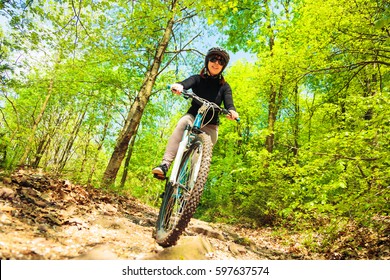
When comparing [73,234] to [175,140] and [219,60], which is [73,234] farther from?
[219,60]

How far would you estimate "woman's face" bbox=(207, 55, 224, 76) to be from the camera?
4223 mm

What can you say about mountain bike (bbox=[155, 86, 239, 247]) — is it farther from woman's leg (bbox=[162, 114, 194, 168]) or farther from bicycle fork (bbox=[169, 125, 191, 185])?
woman's leg (bbox=[162, 114, 194, 168])

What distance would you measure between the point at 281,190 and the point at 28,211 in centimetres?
874

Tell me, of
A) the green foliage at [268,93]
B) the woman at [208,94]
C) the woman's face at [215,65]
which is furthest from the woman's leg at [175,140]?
the green foliage at [268,93]

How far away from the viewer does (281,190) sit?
33.9ft

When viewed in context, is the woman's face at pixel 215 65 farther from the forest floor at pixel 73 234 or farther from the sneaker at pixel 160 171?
the forest floor at pixel 73 234

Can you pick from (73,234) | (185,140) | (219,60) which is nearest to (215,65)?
(219,60)

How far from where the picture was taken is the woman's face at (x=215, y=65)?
4.22 meters

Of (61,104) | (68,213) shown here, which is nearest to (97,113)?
(61,104)

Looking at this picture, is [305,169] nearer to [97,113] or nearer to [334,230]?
[334,230]

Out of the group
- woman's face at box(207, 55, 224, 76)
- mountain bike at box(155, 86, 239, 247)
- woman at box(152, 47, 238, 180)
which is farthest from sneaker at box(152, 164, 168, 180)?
woman's face at box(207, 55, 224, 76)

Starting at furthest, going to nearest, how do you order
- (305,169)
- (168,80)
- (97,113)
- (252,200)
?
(97,113)
(168,80)
(252,200)
(305,169)

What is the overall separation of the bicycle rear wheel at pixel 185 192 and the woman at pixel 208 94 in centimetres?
31

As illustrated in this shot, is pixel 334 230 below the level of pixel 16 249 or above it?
above
